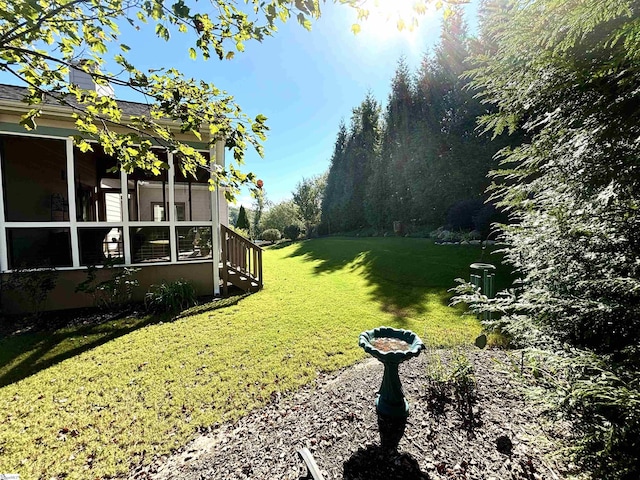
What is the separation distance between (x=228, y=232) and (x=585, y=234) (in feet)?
22.4

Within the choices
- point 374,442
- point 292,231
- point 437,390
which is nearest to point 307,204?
point 292,231

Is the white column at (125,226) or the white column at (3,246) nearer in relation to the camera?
the white column at (3,246)

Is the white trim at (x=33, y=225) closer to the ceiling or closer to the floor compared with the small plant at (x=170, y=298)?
closer to the ceiling

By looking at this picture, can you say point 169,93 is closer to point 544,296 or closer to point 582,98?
point 582,98

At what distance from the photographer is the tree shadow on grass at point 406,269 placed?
6190 millimetres

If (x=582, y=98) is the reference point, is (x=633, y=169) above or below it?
below

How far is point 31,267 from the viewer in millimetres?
5375

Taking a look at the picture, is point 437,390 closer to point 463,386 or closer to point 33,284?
point 463,386

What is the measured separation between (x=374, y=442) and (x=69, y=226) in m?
6.98

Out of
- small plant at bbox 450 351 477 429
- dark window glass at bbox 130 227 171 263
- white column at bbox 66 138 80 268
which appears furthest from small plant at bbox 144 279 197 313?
small plant at bbox 450 351 477 429

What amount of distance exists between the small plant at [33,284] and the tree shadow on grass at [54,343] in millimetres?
830

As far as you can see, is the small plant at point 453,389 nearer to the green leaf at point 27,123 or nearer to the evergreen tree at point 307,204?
the green leaf at point 27,123

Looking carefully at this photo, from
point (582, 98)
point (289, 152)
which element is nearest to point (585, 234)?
point (582, 98)

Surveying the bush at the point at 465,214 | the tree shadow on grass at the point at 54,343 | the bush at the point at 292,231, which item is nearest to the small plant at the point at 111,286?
the tree shadow on grass at the point at 54,343
